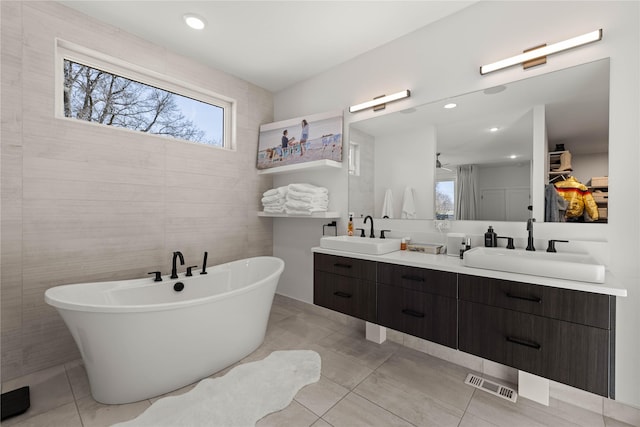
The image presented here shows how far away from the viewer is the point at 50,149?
1.92m

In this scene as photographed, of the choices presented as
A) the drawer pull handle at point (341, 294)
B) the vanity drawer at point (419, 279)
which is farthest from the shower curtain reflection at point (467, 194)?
the drawer pull handle at point (341, 294)

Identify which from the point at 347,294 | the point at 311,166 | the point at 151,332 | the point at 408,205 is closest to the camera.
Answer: the point at 151,332

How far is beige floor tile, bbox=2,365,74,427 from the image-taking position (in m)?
1.55

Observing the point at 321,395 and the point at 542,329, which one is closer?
the point at 542,329

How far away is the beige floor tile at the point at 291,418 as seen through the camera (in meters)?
1.46

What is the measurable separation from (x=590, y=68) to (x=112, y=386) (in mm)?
3349

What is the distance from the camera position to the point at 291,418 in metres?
1.50

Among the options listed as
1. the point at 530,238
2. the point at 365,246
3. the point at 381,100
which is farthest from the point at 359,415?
the point at 381,100

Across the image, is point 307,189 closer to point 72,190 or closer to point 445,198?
point 445,198

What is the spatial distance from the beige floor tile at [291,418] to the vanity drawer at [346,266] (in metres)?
0.90

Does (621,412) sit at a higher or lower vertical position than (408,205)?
lower

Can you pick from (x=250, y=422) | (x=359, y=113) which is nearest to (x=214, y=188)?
(x=359, y=113)

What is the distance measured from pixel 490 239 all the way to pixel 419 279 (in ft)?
2.00

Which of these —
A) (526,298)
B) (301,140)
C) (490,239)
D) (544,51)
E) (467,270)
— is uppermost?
(544,51)
